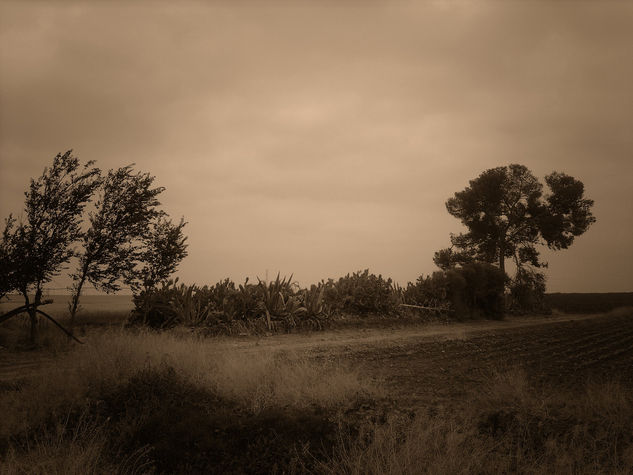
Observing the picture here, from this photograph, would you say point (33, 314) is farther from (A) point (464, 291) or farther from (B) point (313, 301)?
(A) point (464, 291)

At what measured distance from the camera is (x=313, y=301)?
16953 millimetres

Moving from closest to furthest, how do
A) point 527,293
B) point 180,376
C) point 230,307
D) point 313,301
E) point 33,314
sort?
point 180,376, point 33,314, point 230,307, point 313,301, point 527,293

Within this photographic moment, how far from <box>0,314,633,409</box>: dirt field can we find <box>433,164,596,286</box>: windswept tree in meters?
20.6

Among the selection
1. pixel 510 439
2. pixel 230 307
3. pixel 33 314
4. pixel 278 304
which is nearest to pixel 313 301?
pixel 278 304

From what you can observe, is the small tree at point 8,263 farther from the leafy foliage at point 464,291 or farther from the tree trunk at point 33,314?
the leafy foliage at point 464,291

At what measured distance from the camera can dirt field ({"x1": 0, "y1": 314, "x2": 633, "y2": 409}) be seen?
748 cm

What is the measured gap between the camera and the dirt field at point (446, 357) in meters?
7.48

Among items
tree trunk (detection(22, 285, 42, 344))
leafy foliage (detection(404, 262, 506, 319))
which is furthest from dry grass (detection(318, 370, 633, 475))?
leafy foliage (detection(404, 262, 506, 319))

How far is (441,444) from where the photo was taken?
4766 mm

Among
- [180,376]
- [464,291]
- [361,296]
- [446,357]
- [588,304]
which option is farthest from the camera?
[588,304]

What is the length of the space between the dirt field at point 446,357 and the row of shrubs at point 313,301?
141 cm

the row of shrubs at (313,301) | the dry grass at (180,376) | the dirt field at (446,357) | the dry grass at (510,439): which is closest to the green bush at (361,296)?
the row of shrubs at (313,301)

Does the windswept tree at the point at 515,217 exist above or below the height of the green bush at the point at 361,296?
above

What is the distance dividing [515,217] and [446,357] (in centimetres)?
2962
